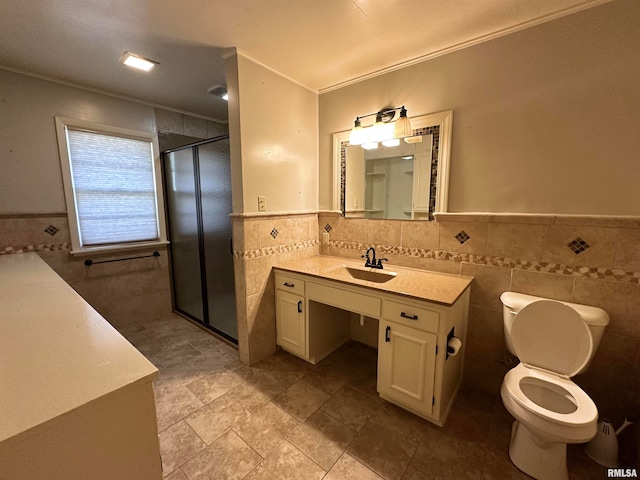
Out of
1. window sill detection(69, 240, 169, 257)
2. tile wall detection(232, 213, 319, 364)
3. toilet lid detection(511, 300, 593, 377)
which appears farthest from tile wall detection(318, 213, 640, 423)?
window sill detection(69, 240, 169, 257)

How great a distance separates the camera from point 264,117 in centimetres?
212

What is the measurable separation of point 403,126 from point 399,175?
1.20ft

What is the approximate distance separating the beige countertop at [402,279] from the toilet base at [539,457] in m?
0.76

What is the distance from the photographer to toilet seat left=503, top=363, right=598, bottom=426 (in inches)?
47.2

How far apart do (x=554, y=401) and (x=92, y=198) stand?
151 inches

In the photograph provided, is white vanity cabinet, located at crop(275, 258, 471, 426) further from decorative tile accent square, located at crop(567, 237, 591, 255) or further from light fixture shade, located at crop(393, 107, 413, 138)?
light fixture shade, located at crop(393, 107, 413, 138)

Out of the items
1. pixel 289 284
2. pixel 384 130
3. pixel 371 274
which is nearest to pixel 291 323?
pixel 289 284

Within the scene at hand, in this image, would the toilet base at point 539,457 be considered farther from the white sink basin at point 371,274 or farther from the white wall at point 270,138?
the white wall at point 270,138

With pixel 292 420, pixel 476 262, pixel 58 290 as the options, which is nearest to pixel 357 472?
pixel 292 420

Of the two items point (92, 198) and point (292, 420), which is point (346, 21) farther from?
point (92, 198)

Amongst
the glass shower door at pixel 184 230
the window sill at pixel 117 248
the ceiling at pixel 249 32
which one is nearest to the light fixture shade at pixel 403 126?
the ceiling at pixel 249 32

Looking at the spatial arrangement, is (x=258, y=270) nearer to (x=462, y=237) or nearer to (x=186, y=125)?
(x=462, y=237)

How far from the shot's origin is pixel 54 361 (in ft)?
2.47

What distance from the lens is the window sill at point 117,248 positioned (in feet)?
8.32
